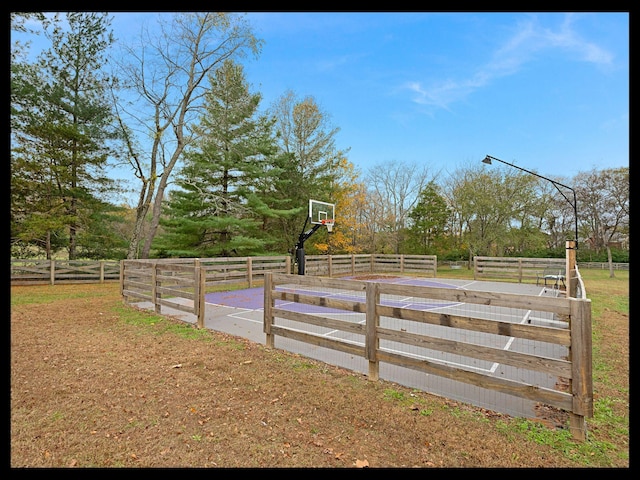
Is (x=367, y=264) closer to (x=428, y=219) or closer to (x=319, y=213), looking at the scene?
(x=319, y=213)

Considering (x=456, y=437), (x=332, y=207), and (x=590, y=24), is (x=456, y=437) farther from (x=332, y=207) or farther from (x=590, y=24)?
(x=332, y=207)

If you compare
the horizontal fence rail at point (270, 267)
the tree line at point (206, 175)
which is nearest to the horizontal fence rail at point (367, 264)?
the horizontal fence rail at point (270, 267)

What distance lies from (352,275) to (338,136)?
7315 millimetres

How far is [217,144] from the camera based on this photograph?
12.5 meters

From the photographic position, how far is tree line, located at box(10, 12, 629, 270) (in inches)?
147

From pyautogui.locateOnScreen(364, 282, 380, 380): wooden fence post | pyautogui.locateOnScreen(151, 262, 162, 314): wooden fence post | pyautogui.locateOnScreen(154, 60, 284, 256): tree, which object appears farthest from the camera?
pyautogui.locateOnScreen(154, 60, 284, 256): tree

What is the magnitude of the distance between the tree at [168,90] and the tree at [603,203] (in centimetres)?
2279

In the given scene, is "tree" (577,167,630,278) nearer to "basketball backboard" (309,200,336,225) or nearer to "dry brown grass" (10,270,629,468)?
"basketball backboard" (309,200,336,225)

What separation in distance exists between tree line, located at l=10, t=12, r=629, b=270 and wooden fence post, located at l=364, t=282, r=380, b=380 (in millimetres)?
3251

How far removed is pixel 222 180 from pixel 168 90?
3.79 m

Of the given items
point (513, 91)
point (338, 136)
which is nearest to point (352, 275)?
point (338, 136)

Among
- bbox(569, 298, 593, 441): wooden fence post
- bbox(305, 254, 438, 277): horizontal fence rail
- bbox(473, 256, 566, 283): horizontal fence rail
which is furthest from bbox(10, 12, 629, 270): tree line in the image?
bbox(473, 256, 566, 283): horizontal fence rail

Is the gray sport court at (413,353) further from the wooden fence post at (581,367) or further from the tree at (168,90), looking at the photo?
the tree at (168,90)

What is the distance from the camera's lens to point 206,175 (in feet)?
41.9
